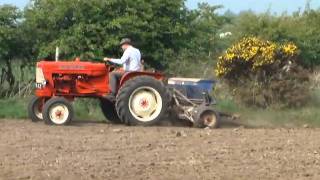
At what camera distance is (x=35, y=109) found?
16.4m

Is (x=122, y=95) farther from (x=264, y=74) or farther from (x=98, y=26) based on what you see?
(x=264, y=74)

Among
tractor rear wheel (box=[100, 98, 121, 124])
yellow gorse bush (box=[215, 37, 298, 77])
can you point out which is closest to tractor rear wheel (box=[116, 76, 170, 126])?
tractor rear wheel (box=[100, 98, 121, 124])

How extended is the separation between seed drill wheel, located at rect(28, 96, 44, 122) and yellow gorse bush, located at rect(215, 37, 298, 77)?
510cm

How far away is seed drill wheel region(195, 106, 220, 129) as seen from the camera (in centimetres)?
1570

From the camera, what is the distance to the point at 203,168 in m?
9.85

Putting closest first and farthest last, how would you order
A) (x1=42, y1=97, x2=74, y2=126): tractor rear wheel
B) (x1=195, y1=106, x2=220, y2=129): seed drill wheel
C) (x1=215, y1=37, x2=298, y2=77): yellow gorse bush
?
(x1=42, y1=97, x2=74, y2=126): tractor rear wheel → (x1=195, y1=106, x2=220, y2=129): seed drill wheel → (x1=215, y1=37, x2=298, y2=77): yellow gorse bush

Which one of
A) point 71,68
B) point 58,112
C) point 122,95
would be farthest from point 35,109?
point 122,95

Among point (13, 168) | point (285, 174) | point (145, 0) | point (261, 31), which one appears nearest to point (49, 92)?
point (145, 0)

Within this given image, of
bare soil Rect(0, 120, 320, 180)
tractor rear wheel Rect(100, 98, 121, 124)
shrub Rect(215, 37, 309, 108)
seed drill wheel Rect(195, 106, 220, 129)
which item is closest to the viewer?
bare soil Rect(0, 120, 320, 180)

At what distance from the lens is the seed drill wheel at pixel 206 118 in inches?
618

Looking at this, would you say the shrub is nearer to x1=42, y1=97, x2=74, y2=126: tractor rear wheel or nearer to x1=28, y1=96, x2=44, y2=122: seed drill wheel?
x1=28, y1=96, x2=44, y2=122: seed drill wheel

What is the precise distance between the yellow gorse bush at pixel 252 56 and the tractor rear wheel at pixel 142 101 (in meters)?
3.97

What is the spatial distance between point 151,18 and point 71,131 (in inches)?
248

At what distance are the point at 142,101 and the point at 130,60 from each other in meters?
0.86
